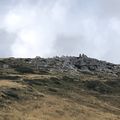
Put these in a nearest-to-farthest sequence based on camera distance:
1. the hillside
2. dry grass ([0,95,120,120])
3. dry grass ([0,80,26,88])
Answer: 1. dry grass ([0,95,120,120])
2. the hillside
3. dry grass ([0,80,26,88])

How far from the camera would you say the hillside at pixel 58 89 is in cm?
4831

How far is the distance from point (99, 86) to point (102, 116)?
10.9 m

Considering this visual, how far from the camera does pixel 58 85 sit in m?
58.3

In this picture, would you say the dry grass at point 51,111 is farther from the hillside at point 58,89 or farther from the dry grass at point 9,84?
the dry grass at point 9,84

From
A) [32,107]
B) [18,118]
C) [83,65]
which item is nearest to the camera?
[18,118]

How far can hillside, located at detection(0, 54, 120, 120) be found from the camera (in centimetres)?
4831

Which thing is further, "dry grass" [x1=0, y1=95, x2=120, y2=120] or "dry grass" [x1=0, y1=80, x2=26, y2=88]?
"dry grass" [x1=0, y1=80, x2=26, y2=88]

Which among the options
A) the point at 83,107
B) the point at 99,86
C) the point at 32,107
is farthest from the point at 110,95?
the point at 32,107

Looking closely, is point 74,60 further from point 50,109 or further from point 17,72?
point 50,109

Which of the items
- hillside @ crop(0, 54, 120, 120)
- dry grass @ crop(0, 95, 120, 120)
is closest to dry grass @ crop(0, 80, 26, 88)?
hillside @ crop(0, 54, 120, 120)

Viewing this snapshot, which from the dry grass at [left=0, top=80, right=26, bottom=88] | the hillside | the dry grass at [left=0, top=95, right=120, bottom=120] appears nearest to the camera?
the dry grass at [left=0, top=95, right=120, bottom=120]

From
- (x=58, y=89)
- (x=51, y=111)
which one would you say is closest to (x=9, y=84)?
(x=58, y=89)

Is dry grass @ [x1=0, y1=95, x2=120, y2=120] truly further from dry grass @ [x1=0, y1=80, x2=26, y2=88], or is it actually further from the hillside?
dry grass @ [x1=0, y1=80, x2=26, y2=88]

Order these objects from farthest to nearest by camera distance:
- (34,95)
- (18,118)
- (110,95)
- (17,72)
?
(17,72), (110,95), (34,95), (18,118)
